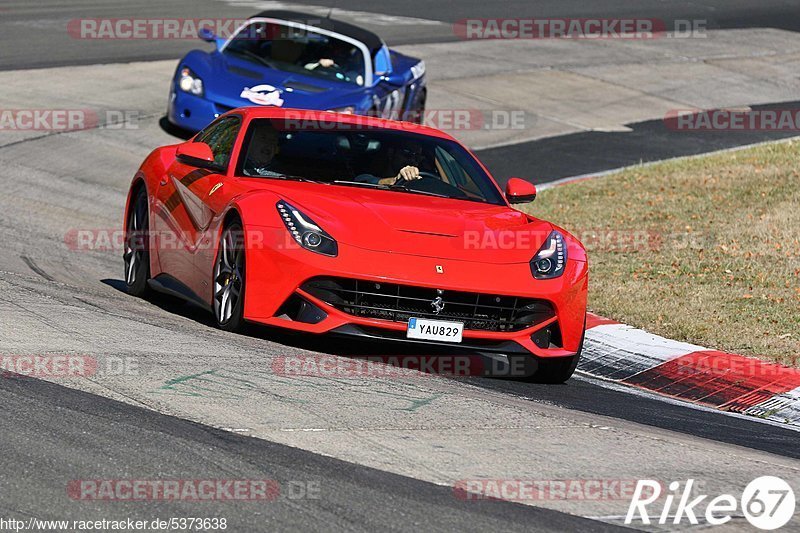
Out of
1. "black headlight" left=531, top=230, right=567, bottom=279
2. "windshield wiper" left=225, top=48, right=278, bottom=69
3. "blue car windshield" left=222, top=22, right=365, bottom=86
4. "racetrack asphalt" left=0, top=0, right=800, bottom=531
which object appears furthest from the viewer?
"blue car windshield" left=222, top=22, right=365, bottom=86

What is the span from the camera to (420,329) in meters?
8.09

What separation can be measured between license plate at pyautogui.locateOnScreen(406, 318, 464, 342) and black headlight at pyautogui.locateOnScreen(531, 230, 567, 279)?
642mm

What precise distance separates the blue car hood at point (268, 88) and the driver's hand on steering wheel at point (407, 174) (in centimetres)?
709

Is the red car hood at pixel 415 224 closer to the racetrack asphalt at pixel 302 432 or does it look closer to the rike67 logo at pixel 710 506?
the racetrack asphalt at pixel 302 432

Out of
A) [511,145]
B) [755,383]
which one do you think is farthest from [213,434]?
[511,145]

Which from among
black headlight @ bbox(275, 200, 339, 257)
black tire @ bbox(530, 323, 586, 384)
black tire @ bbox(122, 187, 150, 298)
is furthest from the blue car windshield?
black tire @ bbox(530, 323, 586, 384)

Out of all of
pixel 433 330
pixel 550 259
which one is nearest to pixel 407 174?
pixel 550 259

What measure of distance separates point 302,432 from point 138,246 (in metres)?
4.55

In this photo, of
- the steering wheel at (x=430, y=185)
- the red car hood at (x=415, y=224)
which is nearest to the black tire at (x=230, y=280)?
the red car hood at (x=415, y=224)

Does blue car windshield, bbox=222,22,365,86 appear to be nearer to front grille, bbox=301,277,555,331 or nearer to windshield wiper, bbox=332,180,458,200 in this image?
windshield wiper, bbox=332,180,458,200

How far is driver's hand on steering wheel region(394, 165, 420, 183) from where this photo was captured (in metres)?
A: 9.53

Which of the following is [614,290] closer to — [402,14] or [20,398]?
[20,398]

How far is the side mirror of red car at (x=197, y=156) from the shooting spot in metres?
9.29

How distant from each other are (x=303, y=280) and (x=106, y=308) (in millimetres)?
1463
